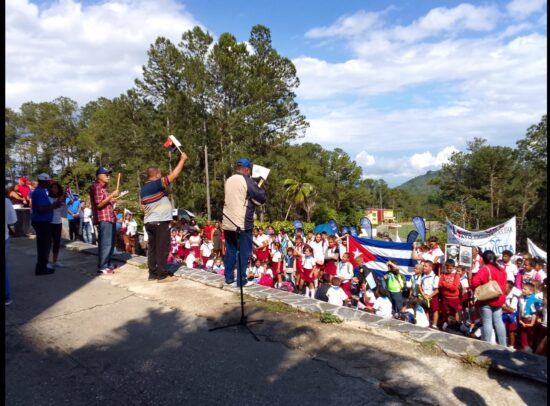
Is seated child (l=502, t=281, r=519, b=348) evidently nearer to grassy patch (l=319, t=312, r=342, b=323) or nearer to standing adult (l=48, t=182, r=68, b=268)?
grassy patch (l=319, t=312, r=342, b=323)

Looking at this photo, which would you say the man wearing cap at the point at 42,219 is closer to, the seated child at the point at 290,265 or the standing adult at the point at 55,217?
the standing adult at the point at 55,217

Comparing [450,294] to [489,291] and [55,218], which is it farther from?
[55,218]

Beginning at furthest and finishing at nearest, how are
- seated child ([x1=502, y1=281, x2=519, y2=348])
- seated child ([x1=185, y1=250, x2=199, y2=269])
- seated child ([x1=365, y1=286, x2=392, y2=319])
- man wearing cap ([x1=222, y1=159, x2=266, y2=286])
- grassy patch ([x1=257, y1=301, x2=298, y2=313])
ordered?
seated child ([x1=185, y1=250, x2=199, y2=269]), seated child ([x1=365, y1=286, x2=392, y2=319]), seated child ([x1=502, y1=281, x2=519, y2=348]), man wearing cap ([x1=222, y1=159, x2=266, y2=286]), grassy patch ([x1=257, y1=301, x2=298, y2=313])

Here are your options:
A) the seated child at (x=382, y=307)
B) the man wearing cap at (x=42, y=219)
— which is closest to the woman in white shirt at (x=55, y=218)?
the man wearing cap at (x=42, y=219)

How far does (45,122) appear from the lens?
50.7 metres

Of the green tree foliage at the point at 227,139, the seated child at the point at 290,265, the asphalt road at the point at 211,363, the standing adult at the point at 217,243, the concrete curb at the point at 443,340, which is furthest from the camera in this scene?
the green tree foliage at the point at 227,139

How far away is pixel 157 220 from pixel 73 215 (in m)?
7.40

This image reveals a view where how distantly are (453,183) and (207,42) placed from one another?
40.0 metres

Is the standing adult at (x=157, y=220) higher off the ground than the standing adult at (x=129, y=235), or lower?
higher

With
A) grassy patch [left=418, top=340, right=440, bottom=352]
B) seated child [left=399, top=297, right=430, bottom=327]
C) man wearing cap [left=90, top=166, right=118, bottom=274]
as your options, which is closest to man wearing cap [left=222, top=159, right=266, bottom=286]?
man wearing cap [left=90, top=166, right=118, bottom=274]

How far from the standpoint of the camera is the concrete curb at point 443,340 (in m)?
2.98

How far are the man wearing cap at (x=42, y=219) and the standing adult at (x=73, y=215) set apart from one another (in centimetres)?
584

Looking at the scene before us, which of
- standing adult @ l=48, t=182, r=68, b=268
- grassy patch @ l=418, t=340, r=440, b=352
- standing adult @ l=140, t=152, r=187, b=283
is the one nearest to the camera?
grassy patch @ l=418, t=340, r=440, b=352

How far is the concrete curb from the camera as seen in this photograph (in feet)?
9.78
